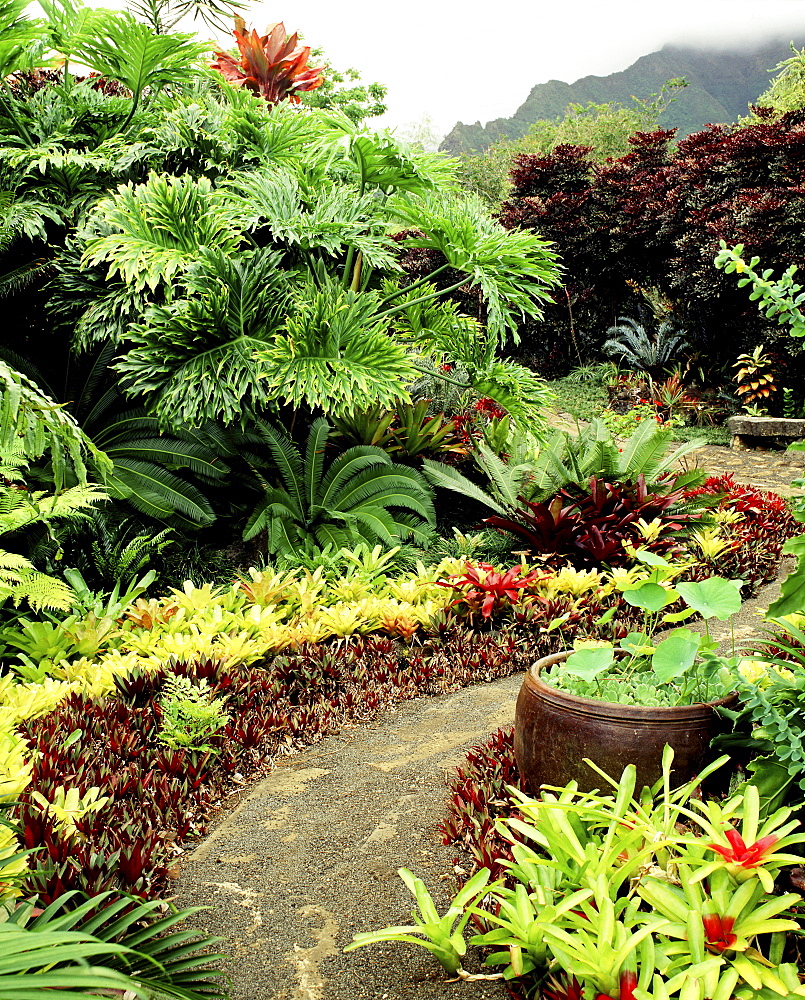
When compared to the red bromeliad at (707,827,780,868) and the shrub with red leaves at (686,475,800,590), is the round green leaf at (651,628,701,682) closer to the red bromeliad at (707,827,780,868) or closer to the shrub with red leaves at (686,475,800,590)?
the red bromeliad at (707,827,780,868)

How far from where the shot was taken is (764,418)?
8680 mm

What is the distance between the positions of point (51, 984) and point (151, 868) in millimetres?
1318

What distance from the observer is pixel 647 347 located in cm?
1135

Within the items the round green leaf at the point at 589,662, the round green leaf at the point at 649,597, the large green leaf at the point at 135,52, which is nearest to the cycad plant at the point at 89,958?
the round green leaf at the point at 589,662

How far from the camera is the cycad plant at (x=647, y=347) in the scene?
11.1 meters

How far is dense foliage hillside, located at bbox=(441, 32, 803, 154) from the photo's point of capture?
5409 centimetres

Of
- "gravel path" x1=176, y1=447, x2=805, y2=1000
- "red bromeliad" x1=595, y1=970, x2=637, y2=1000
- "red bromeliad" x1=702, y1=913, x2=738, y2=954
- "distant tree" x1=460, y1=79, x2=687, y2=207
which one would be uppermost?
"distant tree" x1=460, y1=79, x2=687, y2=207

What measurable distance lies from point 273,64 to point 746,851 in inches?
278

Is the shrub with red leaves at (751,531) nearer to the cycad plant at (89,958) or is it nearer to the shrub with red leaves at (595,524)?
the shrub with red leaves at (595,524)

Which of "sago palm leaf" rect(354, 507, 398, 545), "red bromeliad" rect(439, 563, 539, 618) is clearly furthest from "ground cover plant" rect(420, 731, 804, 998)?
"sago palm leaf" rect(354, 507, 398, 545)

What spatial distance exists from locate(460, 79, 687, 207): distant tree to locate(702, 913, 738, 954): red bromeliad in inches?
797

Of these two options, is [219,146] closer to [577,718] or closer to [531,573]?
[531,573]

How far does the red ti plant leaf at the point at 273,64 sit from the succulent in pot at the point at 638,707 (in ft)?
20.0

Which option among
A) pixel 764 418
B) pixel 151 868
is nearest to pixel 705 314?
pixel 764 418
